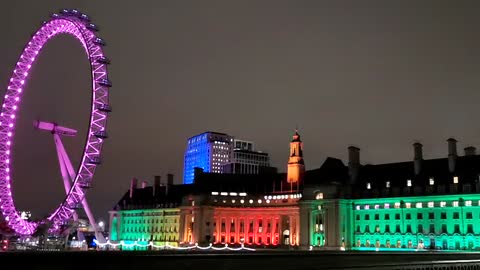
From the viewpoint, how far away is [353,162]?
376ft

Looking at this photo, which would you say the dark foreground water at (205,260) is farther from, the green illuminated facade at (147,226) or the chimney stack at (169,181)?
the chimney stack at (169,181)

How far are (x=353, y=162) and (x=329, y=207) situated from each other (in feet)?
32.5

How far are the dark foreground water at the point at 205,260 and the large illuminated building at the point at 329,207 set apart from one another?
54.2m

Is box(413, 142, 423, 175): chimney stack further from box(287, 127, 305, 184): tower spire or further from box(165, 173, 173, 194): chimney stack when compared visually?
box(165, 173, 173, 194): chimney stack

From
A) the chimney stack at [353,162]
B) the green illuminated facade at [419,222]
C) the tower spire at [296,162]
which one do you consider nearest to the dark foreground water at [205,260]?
the green illuminated facade at [419,222]

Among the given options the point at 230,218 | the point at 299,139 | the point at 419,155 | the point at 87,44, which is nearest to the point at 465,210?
the point at 419,155

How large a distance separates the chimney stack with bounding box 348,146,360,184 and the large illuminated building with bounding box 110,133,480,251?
0.19 m

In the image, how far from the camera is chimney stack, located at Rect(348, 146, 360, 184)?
375 feet

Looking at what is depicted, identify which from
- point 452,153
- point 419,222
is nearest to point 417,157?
point 452,153

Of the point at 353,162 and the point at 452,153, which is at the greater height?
the point at 353,162

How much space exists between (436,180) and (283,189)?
3963 cm

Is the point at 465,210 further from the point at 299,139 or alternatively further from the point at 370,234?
the point at 299,139

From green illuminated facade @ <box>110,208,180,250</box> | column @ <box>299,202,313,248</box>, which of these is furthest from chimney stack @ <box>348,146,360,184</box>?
green illuminated facade @ <box>110,208,180,250</box>

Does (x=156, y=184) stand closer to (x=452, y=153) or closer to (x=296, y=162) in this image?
(x=296, y=162)
